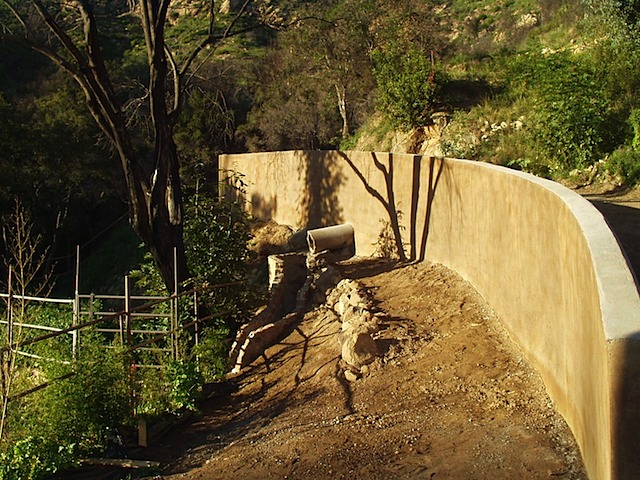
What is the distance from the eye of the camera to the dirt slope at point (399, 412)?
5406 millimetres

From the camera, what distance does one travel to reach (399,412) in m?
6.71

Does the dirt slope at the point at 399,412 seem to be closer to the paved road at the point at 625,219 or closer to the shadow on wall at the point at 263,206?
the paved road at the point at 625,219

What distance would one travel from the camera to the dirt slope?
5406 millimetres

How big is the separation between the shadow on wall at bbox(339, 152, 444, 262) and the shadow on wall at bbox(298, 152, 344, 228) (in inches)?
51.1

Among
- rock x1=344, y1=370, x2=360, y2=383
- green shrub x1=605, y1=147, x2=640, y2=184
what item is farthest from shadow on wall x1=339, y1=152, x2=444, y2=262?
rock x1=344, y1=370, x2=360, y2=383

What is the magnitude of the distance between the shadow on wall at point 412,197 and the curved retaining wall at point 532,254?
0.02 metres

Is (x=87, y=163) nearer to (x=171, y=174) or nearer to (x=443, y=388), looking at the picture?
(x=171, y=174)

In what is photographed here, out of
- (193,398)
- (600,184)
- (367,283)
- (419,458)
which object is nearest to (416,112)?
(600,184)

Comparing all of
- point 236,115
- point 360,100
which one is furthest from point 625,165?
point 236,115

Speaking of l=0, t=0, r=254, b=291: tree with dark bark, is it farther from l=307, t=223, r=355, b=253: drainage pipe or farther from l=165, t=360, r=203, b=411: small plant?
l=307, t=223, r=355, b=253: drainage pipe

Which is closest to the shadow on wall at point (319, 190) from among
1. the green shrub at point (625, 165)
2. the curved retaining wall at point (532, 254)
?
the curved retaining wall at point (532, 254)

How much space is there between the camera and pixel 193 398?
8.78 m

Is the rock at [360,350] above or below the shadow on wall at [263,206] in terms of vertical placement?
below

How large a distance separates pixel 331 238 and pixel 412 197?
219 centimetres
